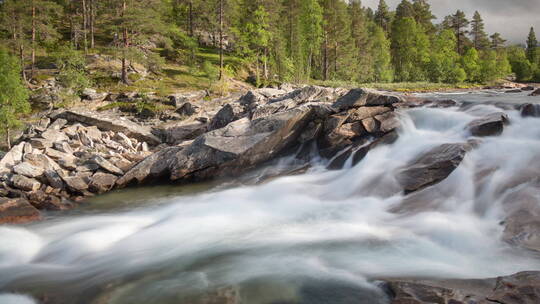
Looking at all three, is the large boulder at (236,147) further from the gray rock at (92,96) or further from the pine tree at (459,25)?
the pine tree at (459,25)

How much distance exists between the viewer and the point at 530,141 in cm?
1302

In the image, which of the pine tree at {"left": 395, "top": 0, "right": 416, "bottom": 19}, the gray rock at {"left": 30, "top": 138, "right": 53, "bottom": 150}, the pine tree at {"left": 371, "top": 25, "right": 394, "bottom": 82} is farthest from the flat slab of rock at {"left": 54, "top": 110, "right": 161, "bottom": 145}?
the pine tree at {"left": 395, "top": 0, "right": 416, "bottom": 19}

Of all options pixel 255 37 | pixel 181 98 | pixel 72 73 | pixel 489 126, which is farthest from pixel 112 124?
pixel 255 37

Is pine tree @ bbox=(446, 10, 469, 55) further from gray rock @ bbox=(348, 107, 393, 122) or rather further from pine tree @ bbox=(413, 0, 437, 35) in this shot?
gray rock @ bbox=(348, 107, 393, 122)

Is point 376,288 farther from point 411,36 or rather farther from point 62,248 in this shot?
point 411,36

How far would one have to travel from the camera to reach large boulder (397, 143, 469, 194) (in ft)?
38.8

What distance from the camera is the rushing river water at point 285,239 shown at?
7.57 metres

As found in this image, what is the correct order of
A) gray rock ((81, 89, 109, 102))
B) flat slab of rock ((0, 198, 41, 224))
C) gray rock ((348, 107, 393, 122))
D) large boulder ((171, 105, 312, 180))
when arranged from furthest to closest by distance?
gray rock ((81, 89, 109, 102)) → gray rock ((348, 107, 393, 122)) → large boulder ((171, 105, 312, 180)) → flat slab of rock ((0, 198, 41, 224))

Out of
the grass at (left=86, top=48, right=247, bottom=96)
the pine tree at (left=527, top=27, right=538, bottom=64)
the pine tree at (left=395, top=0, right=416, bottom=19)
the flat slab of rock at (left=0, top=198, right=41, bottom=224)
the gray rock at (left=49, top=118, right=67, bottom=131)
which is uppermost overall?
the pine tree at (left=395, top=0, right=416, bottom=19)

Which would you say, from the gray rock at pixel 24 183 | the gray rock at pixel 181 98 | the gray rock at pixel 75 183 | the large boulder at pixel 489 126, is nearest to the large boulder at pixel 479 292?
the large boulder at pixel 489 126

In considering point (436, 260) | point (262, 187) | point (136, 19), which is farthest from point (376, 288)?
point (136, 19)

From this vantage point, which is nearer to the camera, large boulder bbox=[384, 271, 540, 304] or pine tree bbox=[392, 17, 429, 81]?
large boulder bbox=[384, 271, 540, 304]

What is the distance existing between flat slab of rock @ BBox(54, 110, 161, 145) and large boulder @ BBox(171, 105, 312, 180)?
24.8 feet

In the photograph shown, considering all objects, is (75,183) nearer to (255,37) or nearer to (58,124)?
(58,124)
